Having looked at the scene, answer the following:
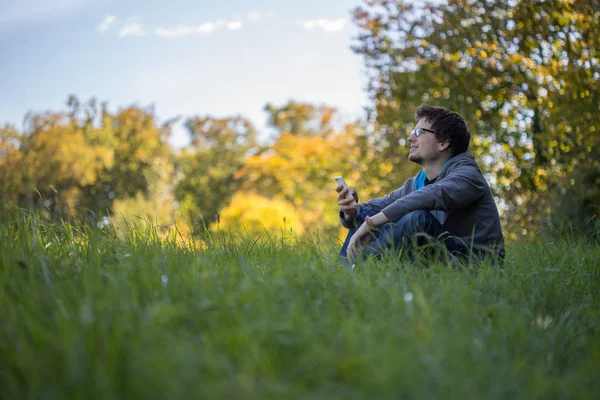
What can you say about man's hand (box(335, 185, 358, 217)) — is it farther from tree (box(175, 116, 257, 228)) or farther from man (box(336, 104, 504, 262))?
tree (box(175, 116, 257, 228))

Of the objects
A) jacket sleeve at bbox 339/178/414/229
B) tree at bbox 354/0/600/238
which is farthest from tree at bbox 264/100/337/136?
jacket sleeve at bbox 339/178/414/229

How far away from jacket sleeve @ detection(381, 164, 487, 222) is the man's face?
0.42 metres

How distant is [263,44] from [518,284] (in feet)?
134

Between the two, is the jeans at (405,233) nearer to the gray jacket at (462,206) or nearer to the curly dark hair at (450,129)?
the gray jacket at (462,206)

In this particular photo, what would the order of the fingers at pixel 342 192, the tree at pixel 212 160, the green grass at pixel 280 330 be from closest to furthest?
the green grass at pixel 280 330 → the fingers at pixel 342 192 → the tree at pixel 212 160

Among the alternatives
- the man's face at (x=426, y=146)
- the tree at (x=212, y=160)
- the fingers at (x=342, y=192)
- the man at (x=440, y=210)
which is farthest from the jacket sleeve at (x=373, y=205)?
the tree at (x=212, y=160)

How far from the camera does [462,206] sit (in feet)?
10.6

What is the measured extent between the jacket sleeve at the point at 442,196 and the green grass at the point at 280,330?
0.42m

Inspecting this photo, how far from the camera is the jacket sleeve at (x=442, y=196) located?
3127mm

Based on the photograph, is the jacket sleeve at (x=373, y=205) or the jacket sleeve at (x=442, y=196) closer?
the jacket sleeve at (x=442, y=196)

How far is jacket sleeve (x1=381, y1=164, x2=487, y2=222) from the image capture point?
3.13m

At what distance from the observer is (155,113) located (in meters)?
28.9

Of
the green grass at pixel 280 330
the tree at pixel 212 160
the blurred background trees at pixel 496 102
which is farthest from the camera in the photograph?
the tree at pixel 212 160

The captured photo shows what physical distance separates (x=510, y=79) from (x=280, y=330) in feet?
21.6
